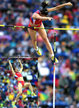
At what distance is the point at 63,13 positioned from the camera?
11328 mm

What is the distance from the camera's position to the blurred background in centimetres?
930

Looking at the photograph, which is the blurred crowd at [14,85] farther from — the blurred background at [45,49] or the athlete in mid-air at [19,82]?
the blurred background at [45,49]

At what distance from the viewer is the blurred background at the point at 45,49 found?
9.30 meters

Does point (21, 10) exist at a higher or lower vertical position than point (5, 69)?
higher

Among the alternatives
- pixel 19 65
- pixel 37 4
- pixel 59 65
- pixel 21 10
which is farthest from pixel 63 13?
pixel 19 65

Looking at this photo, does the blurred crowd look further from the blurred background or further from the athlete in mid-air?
the blurred background

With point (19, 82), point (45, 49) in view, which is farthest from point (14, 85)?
point (45, 49)

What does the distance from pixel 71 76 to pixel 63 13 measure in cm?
330

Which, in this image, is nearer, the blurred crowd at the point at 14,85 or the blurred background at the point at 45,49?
the blurred crowd at the point at 14,85

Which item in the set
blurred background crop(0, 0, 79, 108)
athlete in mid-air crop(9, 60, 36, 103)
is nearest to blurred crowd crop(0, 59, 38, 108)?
athlete in mid-air crop(9, 60, 36, 103)

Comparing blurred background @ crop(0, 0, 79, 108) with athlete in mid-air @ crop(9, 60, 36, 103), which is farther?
blurred background @ crop(0, 0, 79, 108)

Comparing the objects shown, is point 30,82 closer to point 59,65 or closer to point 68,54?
point 59,65

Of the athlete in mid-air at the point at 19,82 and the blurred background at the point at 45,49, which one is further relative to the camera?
the blurred background at the point at 45,49

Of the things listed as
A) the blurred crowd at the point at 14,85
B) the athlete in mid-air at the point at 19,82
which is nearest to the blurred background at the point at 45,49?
the blurred crowd at the point at 14,85
